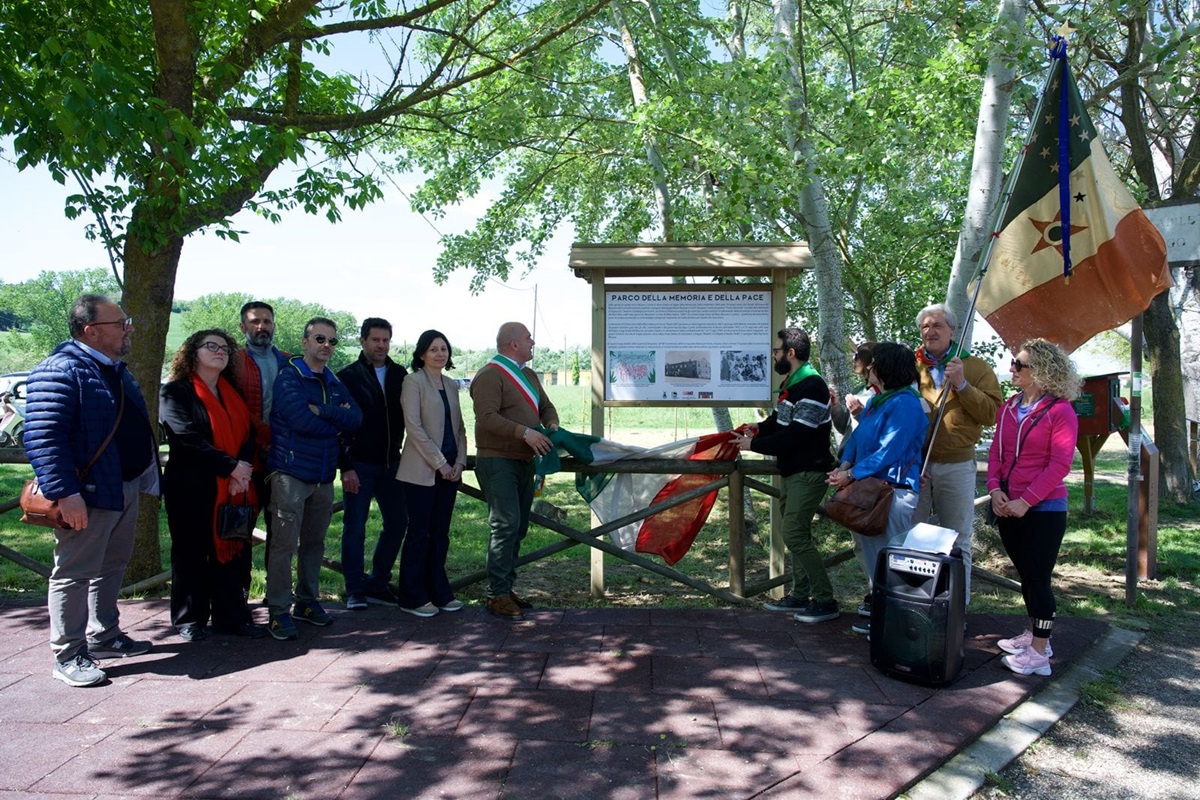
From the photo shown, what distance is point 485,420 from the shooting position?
515 cm

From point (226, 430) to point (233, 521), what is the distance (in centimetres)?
50

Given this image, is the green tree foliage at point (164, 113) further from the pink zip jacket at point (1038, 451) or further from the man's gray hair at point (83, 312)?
the pink zip jacket at point (1038, 451)

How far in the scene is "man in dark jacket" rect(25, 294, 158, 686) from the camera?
4031mm

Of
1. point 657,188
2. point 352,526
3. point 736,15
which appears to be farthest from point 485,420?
point 736,15

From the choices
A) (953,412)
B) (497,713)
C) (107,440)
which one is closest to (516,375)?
(497,713)

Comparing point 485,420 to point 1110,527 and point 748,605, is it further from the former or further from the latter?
point 1110,527

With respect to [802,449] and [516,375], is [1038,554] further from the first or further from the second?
[516,375]

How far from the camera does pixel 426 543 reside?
5336 mm

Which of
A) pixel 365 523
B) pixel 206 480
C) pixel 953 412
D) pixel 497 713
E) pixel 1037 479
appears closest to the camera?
pixel 497 713

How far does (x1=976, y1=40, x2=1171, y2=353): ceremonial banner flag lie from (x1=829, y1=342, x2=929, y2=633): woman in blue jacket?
0.95 m

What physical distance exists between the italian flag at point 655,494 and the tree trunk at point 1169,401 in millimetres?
6786

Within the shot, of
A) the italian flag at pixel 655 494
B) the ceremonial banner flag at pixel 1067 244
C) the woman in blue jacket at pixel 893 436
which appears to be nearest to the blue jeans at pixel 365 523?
the italian flag at pixel 655 494

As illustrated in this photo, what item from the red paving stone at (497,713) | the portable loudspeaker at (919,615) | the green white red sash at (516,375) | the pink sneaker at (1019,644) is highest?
the green white red sash at (516,375)

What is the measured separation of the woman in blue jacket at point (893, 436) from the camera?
15.5 feet
